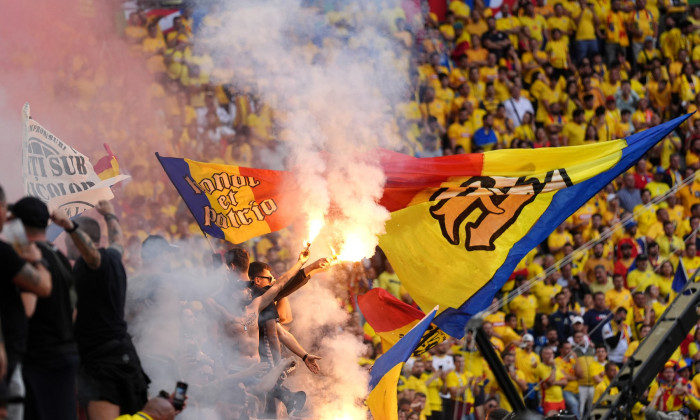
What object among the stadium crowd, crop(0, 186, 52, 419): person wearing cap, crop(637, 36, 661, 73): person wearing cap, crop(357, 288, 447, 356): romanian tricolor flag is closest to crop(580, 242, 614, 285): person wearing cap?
the stadium crowd

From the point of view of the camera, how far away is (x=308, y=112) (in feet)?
27.9

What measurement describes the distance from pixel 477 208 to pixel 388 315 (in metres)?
1.25

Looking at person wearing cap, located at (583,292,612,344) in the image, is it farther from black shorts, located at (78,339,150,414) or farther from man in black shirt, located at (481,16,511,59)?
Answer: black shorts, located at (78,339,150,414)

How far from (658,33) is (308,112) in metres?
10.4

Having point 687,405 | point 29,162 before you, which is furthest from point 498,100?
point 29,162

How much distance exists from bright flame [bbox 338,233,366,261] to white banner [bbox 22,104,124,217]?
1.74 meters

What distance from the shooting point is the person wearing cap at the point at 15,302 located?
4.60 meters

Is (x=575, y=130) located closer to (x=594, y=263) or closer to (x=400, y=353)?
(x=594, y=263)

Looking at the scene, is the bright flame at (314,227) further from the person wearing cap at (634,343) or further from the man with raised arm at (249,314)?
the person wearing cap at (634,343)

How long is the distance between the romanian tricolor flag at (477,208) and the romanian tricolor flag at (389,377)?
72 cm

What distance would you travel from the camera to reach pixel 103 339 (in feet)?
19.1

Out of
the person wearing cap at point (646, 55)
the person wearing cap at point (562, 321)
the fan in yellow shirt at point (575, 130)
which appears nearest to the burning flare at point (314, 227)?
the person wearing cap at point (562, 321)

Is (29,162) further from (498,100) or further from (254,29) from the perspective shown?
(498,100)

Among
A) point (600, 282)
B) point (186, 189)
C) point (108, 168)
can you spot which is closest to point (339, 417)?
point (186, 189)
